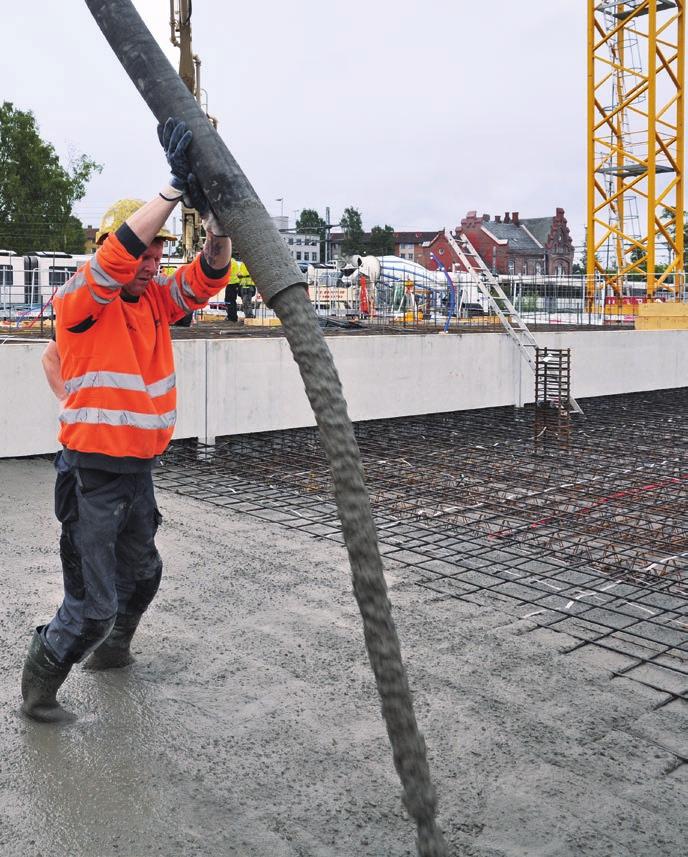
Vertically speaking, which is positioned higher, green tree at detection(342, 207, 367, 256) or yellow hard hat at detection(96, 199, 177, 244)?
green tree at detection(342, 207, 367, 256)

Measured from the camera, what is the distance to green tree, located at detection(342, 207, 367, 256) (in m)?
102

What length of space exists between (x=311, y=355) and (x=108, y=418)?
125cm

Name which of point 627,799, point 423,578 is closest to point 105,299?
point 627,799

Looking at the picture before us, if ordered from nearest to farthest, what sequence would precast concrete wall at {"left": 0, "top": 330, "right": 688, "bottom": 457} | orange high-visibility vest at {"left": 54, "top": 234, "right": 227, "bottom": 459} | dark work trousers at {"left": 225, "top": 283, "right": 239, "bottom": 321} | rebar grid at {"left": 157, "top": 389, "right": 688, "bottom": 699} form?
1. orange high-visibility vest at {"left": 54, "top": 234, "right": 227, "bottom": 459}
2. rebar grid at {"left": 157, "top": 389, "right": 688, "bottom": 699}
3. precast concrete wall at {"left": 0, "top": 330, "right": 688, "bottom": 457}
4. dark work trousers at {"left": 225, "top": 283, "right": 239, "bottom": 321}

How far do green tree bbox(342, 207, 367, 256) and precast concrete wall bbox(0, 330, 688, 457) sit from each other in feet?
293

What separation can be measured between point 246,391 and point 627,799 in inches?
270

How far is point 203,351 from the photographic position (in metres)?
8.92

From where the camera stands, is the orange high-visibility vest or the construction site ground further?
the orange high-visibility vest

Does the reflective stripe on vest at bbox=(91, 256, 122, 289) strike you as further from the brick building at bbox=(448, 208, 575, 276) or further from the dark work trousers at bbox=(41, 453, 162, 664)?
the brick building at bbox=(448, 208, 575, 276)

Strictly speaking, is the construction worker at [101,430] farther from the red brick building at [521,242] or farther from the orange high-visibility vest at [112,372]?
the red brick building at [521,242]

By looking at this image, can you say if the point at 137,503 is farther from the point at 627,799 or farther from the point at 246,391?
the point at 246,391

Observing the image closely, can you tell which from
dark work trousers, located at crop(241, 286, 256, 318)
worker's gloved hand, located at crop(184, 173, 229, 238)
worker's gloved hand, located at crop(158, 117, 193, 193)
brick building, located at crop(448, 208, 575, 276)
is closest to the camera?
worker's gloved hand, located at crop(158, 117, 193, 193)

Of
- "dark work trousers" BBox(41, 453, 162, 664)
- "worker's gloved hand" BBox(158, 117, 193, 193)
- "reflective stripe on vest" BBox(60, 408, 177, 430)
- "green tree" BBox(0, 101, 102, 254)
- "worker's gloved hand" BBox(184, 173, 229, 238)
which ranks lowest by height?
"dark work trousers" BBox(41, 453, 162, 664)

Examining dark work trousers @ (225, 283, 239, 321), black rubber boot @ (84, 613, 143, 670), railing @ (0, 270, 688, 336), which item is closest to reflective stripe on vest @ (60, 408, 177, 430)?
black rubber boot @ (84, 613, 143, 670)
